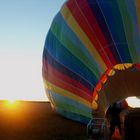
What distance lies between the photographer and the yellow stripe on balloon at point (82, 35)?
1025cm

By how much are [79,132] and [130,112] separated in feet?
15.8

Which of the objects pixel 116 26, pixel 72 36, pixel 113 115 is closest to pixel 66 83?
pixel 72 36

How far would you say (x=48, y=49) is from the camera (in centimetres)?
1311

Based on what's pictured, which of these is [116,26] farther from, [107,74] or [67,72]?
[67,72]

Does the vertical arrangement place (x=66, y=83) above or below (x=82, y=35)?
below

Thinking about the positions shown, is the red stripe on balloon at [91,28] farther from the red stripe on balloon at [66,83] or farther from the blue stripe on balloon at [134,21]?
the red stripe on balloon at [66,83]

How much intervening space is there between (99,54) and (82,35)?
73 centimetres

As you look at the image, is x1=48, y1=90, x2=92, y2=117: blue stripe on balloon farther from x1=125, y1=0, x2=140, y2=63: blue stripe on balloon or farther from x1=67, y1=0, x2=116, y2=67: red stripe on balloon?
x1=125, y1=0, x2=140, y2=63: blue stripe on balloon

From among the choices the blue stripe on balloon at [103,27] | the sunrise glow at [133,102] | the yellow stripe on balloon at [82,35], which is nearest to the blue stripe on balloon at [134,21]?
the blue stripe on balloon at [103,27]

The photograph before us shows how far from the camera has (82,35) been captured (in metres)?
10.6

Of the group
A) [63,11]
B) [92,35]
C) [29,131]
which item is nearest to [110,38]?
[92,35]

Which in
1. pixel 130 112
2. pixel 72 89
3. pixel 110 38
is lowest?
pixel 130 112

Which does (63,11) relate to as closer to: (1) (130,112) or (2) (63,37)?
(2) (63,37)

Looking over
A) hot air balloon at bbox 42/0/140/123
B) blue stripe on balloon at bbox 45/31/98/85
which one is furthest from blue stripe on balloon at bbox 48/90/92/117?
blue stripe on balloon at bbox 45/31/98/85
